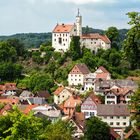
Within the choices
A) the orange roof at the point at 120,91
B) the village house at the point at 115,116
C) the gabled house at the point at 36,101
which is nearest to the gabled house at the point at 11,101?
the gabled house at the point at 36,101

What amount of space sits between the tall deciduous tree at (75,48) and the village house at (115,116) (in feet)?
86.1

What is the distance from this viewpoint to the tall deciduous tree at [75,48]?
8431cm

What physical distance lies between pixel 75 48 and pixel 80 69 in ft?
21.9

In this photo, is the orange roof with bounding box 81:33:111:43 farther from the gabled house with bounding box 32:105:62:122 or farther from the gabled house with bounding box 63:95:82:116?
the gabled house with bounding box 32:105:62:122

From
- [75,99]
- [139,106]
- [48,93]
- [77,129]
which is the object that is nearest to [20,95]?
[48,93]

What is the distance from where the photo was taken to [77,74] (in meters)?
78.4

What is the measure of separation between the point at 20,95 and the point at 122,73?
18843 mm

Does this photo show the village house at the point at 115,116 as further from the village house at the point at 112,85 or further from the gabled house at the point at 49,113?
the village house at the point at 112,85

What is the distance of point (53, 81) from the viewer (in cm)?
7888

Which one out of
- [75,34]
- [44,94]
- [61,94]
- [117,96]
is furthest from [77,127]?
[75,34]

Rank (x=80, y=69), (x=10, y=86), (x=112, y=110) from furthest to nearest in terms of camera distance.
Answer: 1. (x=10, y=86)
2. (x=80, y=69)
3. (x=112, y=110)

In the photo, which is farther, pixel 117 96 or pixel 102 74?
pixel 102 74

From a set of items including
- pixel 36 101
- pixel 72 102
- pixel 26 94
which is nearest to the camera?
pixel 72 102

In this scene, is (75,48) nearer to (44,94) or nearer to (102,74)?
(102,74)
